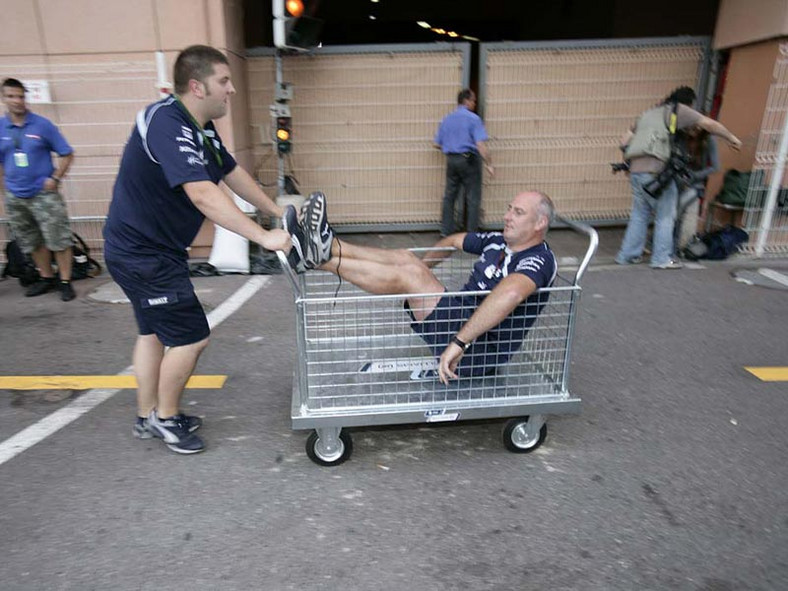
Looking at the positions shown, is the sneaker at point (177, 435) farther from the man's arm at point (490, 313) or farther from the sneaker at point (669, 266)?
the sneaker at point (669, 266)

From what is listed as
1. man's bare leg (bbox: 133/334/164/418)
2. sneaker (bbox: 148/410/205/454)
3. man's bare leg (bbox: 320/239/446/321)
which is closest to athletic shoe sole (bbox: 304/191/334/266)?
man's bare leg (bbox: 320/239/446/321)

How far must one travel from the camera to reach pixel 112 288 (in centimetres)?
589

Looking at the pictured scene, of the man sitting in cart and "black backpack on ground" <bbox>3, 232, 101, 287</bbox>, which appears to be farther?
"black backpack on ground" <bbox>3, 232, 101, 287</bbox>

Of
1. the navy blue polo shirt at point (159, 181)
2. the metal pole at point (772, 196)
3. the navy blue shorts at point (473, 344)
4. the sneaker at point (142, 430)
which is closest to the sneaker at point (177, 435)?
the sneaker at point (142, 430)

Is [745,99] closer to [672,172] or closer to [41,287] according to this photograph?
[672,172]

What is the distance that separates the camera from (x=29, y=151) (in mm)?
5270

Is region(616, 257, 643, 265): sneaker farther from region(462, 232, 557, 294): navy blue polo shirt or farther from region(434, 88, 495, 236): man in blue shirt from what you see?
region(462, 232, 557, 294): navy blue polo shirt

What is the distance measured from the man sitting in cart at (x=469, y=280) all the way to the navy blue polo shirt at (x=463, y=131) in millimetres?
4016

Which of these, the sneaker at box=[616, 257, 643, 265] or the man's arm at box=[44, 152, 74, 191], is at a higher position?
the man's arm at box=[44, 152, 74, 191]

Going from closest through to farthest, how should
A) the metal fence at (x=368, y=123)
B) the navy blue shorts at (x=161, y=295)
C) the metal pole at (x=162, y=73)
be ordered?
the navy blue shorts at (x=161, y=295) < the metal pole at (x=162, y=73) < the metal fence at (x=368, y=123)

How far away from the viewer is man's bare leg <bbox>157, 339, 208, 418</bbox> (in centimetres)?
296

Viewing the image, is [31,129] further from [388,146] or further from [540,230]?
[540,230]

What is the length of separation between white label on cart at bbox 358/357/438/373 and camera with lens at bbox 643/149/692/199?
4.36 meters

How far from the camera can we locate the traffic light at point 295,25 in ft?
20.6
